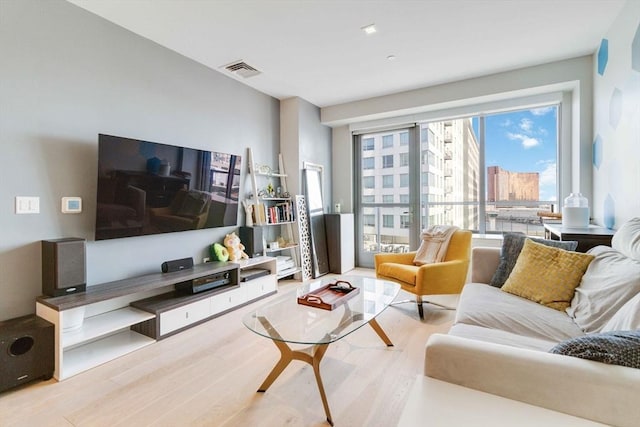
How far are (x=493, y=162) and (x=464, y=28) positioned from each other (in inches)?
80.8

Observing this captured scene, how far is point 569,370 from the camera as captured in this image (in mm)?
931

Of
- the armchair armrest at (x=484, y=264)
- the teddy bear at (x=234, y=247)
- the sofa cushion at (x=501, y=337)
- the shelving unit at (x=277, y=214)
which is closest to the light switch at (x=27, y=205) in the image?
the teddy bear at (x=234, y=247)

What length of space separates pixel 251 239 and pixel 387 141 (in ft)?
8.93

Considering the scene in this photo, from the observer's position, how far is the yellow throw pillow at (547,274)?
1898 mm

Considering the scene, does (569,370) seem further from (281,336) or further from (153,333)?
(153,333)

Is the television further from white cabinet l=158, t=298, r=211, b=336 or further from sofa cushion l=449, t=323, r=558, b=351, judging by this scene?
sofa cushion l=449, t=323, r=558, b=351

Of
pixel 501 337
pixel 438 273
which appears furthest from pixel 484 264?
pixel 501 337

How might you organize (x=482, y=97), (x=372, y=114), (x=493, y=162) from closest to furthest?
(x=482, y=97) → (x=493, y=162) → (x=372, y=114)

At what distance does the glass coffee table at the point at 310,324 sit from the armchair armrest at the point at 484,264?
A: 803mm

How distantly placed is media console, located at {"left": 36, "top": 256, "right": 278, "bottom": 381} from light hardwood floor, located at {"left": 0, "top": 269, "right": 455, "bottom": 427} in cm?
15

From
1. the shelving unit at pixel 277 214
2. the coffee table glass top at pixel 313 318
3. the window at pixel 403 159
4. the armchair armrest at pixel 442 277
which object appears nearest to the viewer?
the coffee table glass top at pixel 313 318

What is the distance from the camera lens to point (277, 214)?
4086 mm

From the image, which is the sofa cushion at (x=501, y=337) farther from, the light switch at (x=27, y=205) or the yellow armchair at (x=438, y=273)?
the light switch at (x=27, y=205)

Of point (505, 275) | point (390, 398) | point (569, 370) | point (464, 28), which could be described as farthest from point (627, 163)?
point (390, 398)
